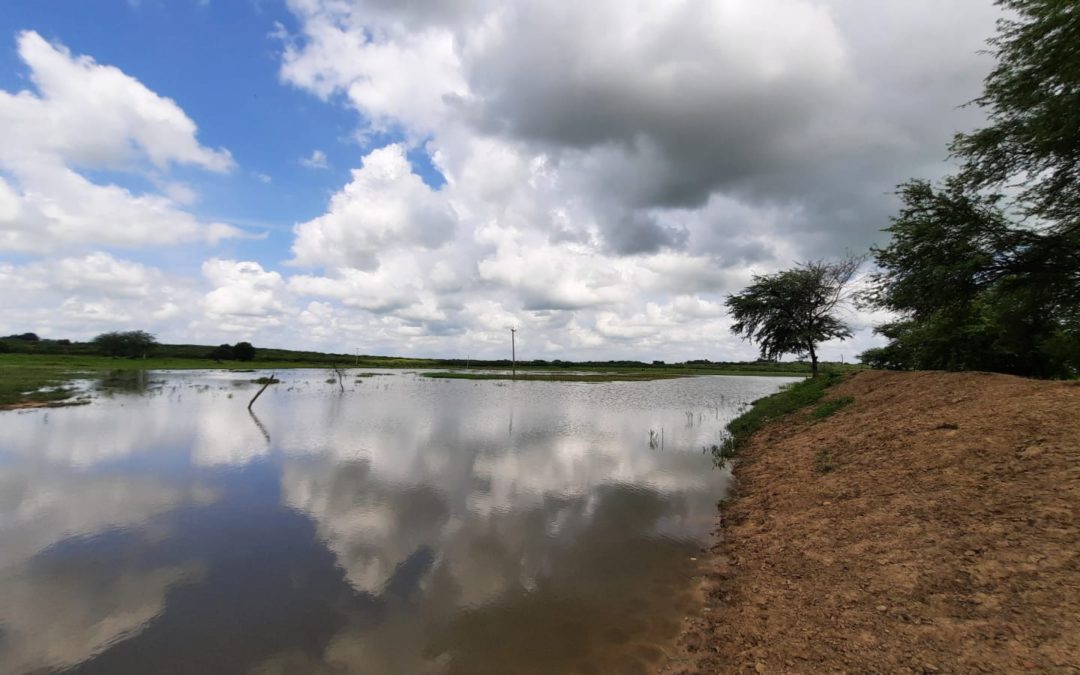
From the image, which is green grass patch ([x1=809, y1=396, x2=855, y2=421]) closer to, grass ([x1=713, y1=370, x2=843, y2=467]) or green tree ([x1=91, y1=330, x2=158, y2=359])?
grass ([x1=713, y1=370, x2=843, y2=467])

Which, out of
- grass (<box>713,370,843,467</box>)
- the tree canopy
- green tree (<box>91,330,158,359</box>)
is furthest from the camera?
green tree (<box>91,330,158,359</box>)

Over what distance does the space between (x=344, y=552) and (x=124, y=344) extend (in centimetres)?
17234

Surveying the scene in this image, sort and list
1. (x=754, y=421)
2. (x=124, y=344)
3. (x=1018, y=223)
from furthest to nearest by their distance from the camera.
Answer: (x=124, y=344) → (x=754, y=421) → (x=1018, y=223)

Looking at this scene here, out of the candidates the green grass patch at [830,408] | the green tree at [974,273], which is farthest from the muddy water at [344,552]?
the green tree at [974,273]

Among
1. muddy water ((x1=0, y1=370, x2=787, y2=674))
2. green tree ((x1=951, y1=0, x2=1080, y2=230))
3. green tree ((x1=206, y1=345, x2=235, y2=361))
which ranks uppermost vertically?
green tree ((x1=951, y1=0, x2=1080, y2=230))

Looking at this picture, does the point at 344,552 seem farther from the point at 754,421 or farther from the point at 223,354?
the point at 223,354

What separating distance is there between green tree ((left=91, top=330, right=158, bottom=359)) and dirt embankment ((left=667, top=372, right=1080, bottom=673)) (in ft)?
575

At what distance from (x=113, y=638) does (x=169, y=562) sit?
301 cm

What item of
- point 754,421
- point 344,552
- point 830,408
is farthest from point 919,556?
point 754,421

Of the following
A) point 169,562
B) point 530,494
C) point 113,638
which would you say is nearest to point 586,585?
point 530,494

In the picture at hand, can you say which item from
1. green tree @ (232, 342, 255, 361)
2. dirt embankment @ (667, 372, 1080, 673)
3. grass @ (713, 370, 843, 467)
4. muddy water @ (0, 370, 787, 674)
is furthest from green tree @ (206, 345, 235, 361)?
dirt embankment @ (667, 372, 1080, 673)

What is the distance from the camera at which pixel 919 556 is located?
688 centimetres

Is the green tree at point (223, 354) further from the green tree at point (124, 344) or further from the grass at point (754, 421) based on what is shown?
the grass at point (754, 421)

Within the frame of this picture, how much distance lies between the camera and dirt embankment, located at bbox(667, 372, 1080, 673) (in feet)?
16.6
